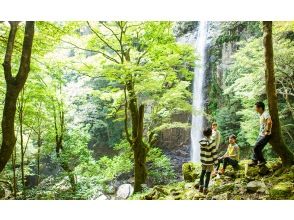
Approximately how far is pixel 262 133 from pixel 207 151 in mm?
832

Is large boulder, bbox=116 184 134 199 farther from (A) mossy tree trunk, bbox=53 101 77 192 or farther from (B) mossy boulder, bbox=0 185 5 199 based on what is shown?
(B) mossy boulder, bbox=0 185 5 199

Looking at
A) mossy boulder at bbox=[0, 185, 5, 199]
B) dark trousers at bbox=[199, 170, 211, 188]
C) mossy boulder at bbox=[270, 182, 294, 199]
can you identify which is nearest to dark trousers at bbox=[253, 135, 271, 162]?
mossy boulder at bbox=[270, 182, 294, 199]

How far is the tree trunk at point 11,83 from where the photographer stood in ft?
14.8

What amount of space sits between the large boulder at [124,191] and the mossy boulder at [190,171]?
84 cm

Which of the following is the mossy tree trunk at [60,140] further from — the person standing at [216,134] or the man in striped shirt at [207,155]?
the person standing at [216,134]

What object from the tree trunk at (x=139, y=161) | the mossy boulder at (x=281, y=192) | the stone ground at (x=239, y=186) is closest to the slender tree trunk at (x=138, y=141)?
the tree trunk at (x=139, y=161)

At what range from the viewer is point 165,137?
494 cm

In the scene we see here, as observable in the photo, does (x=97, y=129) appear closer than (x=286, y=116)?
No

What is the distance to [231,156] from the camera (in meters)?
4.76

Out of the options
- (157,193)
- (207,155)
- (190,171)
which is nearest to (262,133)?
(207,155)

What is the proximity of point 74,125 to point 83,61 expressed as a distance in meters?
0.96

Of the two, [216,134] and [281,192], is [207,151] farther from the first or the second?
[281,192]
